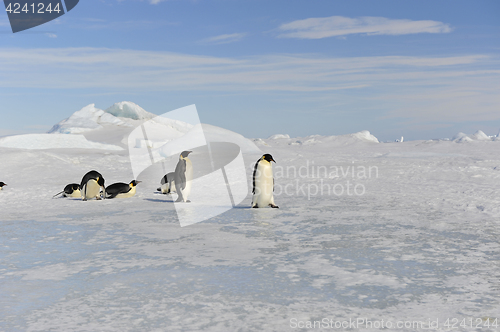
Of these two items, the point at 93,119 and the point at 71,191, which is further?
the point at 93,119

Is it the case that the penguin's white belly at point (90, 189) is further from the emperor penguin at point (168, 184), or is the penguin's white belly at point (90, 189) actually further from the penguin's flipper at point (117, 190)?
the emperor penguin at point (168, 184)

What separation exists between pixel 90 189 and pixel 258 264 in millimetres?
5904

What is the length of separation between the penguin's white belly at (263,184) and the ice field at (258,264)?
0.87 ft

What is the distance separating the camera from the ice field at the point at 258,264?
2650 millimetres

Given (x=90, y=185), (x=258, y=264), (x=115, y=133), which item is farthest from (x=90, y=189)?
(x=115, y=133)

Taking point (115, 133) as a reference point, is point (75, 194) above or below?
below

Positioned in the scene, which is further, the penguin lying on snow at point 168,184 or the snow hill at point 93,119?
the snow hill at point 93,119

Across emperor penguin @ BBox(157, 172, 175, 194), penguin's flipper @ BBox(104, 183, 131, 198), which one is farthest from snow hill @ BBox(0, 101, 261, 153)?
penguin's flipper @ BBox(104, 183, 131, 198)

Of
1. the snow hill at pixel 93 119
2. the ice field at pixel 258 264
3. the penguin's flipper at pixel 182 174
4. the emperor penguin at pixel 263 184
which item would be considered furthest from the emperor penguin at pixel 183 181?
the snow hill at pixel 93 119

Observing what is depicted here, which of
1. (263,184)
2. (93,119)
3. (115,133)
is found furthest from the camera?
(93,119)

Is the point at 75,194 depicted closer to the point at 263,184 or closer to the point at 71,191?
the point at 71,191

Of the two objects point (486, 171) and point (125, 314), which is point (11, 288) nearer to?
point (125, 314)

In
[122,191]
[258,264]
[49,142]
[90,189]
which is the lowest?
[258,264]

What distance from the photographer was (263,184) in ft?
24.0
